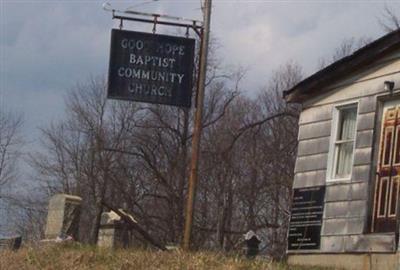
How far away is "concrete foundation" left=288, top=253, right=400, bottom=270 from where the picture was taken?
14484mm

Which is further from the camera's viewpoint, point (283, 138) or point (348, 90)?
point (283, 138)

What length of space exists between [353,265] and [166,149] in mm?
27994

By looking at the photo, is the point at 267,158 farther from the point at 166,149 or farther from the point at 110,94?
the point at 110,94

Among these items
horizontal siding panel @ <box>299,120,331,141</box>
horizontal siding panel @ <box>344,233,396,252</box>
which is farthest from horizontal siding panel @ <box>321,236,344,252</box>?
horizontal siding panel @ <box>299,120,331,141</box>

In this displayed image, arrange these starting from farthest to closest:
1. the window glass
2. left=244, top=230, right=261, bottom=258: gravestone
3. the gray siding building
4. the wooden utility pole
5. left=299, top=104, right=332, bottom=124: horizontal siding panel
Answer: the wooden utility pole < left=244, top=230, right=261, bottom=258: gravestone < left=299, top=104, right=332, bottom=124: horizontal siding panel < the window glass < the gray siding building

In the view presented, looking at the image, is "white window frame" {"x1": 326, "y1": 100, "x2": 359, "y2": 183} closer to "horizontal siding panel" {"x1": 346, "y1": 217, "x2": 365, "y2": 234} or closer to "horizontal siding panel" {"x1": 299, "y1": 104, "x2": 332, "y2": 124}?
"horizontal siding panel" {"x1": 299, "y1": 104, "x2": 332, "y2": 124}

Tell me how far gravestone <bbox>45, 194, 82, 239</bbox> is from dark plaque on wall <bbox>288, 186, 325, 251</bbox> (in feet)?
16.1

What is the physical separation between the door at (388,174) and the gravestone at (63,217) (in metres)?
7.02

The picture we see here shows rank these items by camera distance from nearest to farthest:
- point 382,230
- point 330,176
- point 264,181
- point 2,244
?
point 382,230 < point 330,176 < point 2,244 < point 264,181

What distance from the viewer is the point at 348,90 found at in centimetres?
1641

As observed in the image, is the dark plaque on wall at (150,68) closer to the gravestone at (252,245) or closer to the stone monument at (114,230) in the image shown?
the gravestone at (252,245)

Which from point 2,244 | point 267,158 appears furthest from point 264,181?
point 2,244

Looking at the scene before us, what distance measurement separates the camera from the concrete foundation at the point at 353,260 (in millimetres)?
14484

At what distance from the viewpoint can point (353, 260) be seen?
15.4m
